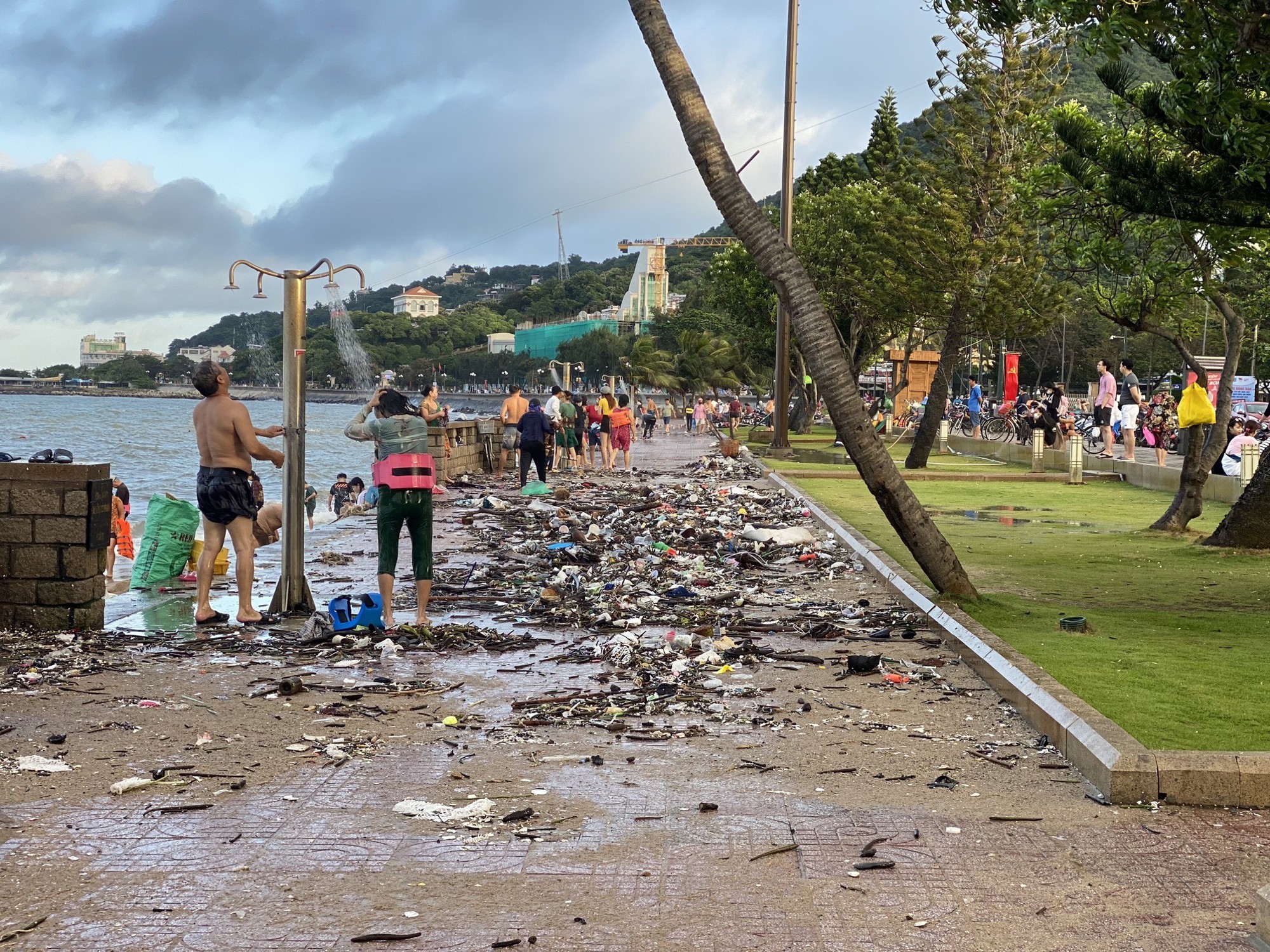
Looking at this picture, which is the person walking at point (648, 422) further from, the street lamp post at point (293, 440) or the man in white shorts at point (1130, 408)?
the street lamp post at point (293, 440)

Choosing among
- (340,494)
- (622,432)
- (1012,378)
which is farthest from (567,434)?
(1012,378)

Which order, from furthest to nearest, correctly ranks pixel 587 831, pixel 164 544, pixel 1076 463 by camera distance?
1. pixel 1076 463
2. pixel 164 544
3. pixel 587 831

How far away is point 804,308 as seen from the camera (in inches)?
388

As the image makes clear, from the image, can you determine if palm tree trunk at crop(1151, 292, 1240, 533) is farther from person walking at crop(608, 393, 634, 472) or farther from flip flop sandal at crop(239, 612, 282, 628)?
person walking at crop(608, 393, 634, 472)

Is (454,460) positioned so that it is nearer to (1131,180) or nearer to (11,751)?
(1131,180)

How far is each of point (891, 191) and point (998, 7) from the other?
2547cm

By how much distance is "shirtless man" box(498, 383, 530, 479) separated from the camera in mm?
24375

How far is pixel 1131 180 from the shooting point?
407 inches

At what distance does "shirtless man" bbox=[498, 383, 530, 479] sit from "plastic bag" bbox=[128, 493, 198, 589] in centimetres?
1173

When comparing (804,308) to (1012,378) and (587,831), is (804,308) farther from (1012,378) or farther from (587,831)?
(1012,378)

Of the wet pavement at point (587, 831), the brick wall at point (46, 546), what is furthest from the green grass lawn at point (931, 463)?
the wet pavement at point (587, 831)

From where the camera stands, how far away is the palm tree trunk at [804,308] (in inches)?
386

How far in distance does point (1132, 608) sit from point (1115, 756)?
4.97 meters

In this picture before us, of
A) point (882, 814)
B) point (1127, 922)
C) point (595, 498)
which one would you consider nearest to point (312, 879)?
point (882, 814)
